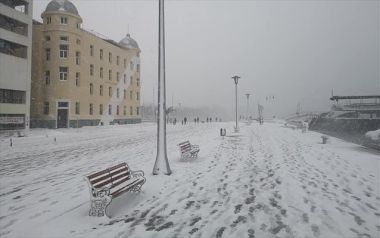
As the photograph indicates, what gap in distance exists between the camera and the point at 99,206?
20.2 ft

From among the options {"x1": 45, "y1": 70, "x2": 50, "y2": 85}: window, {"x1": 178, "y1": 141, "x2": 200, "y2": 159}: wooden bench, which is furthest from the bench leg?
{"x1": 45, "y1": 70, "x2": 50, "y2": 85}: window

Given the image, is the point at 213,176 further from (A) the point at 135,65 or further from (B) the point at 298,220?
(A) the point at 135,65

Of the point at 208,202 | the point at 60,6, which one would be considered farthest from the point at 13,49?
the point at 208,202

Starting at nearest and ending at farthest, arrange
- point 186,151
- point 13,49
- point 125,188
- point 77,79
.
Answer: point 125,188, point 186,151, point 13,49, point 77,79

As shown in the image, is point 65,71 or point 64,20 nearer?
point 64,20

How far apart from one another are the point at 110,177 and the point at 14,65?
29931 mm

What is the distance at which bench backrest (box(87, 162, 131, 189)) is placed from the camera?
6.42m

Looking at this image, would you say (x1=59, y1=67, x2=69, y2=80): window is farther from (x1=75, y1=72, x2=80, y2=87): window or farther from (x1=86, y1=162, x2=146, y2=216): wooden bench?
(x1=86, y1=162, x2=146, y2=216): wooden bench

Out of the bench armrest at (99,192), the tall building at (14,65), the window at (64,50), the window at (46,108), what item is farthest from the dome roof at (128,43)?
the bench armrest at (99,192)

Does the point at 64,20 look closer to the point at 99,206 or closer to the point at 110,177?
the point at 110,177

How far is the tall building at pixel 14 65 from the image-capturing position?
29516 millimetres

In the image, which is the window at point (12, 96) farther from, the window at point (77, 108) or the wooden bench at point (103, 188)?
the wooden bench at point (103, 188)

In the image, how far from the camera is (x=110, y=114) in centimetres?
4862

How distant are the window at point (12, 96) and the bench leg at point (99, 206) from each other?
1191 inches
